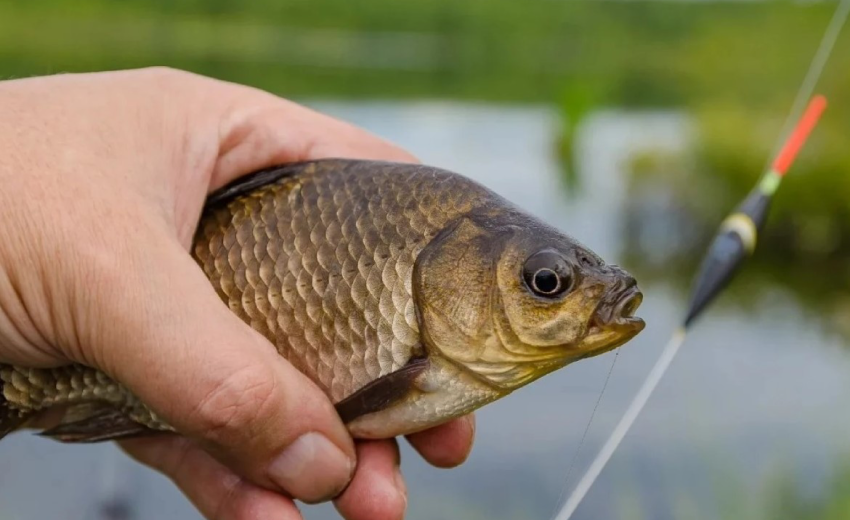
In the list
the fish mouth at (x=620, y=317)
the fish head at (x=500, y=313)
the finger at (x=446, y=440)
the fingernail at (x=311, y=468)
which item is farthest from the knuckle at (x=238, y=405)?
the fish mouth at (x=620, y=317)

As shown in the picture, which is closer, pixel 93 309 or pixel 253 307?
pixel 93 309

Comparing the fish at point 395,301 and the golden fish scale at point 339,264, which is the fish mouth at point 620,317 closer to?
the fish at point 395,301

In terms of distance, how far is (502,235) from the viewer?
2393 mm

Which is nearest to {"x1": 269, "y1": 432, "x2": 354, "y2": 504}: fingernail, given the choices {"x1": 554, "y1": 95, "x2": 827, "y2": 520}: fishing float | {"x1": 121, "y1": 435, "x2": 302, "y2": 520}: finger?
{"x1": 121, "y1": 435, "x2": 302, "y2": 520}: finger

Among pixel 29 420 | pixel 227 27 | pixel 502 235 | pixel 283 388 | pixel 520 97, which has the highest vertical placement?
pixel 502 235

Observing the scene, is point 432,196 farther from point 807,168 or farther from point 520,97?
point 520,97

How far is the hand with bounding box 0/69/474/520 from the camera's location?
6.93 feet

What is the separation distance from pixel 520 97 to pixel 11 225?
92.2 feet

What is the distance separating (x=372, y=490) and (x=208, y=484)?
2.07ft

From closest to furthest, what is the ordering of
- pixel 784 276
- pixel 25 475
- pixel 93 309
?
pixel 93 309
pixel 25 475
pixel 784 276

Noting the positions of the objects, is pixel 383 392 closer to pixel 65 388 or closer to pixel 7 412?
pixel 65 388

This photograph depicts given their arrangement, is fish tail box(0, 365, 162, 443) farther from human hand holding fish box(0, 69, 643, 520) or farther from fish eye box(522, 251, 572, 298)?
fish eye box(522, 251, 572, 298)

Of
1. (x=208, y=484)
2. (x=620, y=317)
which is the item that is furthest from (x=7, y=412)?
(x=620, y=317)

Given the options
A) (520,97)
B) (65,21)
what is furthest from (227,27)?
(520,97)
